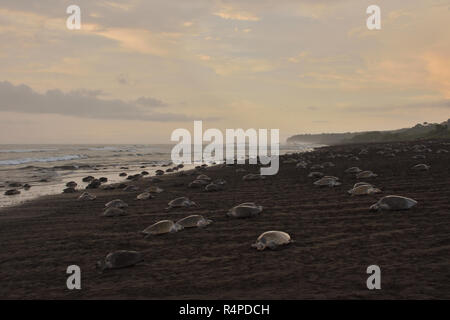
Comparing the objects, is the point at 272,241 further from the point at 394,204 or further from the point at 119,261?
the point at 394,204

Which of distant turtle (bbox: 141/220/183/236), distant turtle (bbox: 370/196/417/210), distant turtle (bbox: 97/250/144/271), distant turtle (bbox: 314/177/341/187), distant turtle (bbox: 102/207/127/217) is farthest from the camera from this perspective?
distant turtle (bbox: 314/177/341/187)

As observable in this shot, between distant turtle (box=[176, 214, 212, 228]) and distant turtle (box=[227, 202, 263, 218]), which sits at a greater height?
distant turtle (box=[227, 202, 263, 218])

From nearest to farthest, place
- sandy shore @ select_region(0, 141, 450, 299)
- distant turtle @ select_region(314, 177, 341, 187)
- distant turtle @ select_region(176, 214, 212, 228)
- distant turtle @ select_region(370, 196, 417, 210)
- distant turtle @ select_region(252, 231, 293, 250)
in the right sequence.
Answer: sandy shore @ select_region(0, 141, 450, 299) → distant turtle @ select_region(252, 231, 293, 250) → distant turtle @ select_region(370, 196, 417, 210) → distant turtle @ select_region(176, 214, 212, 228) → distant turtle @ select_region(314, 177, 341, 187)

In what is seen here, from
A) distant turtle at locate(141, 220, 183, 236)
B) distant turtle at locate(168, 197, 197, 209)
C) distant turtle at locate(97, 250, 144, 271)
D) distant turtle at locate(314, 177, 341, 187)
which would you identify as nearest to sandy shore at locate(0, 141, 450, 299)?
distant turtle at locate(97, 250, 144, 271)

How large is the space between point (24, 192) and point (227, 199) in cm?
1386

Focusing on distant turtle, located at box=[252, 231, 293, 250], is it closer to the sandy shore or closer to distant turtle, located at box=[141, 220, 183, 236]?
the sandy shore

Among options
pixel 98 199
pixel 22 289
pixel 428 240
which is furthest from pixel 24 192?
pixel 428 240

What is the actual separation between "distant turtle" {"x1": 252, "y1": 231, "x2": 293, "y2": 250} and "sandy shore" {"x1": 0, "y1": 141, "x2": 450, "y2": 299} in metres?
0.25

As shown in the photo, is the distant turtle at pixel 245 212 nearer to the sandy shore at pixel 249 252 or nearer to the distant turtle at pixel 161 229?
the sandy shore at pixel 249 252

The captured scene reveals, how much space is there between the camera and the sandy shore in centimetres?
593

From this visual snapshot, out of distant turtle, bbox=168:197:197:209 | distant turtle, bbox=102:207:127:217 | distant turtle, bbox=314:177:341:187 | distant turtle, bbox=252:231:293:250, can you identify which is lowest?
distant turtle, bbox=102:207:127:217

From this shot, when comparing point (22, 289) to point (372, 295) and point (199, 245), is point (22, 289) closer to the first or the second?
point (199, 245)

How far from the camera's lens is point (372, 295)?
5309mm

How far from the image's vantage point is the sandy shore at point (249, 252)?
5.93 metres
